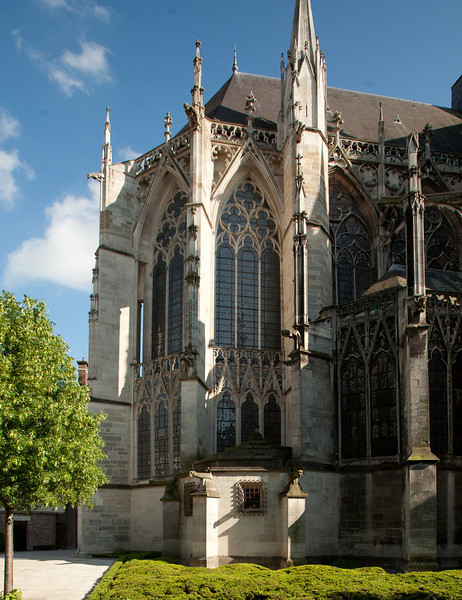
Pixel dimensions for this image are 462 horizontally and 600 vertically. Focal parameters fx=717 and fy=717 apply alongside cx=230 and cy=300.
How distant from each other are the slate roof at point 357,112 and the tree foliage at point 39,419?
51.1ft

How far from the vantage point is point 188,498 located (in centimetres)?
2262

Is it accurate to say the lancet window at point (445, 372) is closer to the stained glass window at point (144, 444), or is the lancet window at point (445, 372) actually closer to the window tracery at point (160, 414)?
the window tracery at point (160, 414)

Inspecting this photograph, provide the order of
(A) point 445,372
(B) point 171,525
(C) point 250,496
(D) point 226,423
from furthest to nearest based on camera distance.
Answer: (D) point 226,423 → (B) point 171,525 → (A) point 445,372 → (C) point 250,496

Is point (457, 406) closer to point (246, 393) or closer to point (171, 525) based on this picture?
point (246, 393)

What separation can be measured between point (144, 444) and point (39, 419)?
33.4ft

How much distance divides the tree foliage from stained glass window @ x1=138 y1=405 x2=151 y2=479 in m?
7.83

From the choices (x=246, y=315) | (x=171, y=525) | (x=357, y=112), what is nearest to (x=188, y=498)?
(x=171, y=525)

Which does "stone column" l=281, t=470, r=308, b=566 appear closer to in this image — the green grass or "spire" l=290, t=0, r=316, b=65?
the green grass

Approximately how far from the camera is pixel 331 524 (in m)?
21.9

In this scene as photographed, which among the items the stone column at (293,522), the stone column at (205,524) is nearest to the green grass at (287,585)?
the stone column at (293,522)

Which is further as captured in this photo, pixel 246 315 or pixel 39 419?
pixel 246 315

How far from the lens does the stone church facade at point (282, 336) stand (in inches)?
822

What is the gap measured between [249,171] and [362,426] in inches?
470

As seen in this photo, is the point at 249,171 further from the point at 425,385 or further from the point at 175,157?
the point at 425,385
